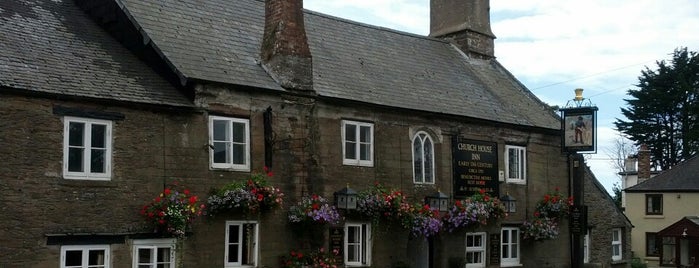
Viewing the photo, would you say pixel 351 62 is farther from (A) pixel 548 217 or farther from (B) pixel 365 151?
(A) pixel 548 217

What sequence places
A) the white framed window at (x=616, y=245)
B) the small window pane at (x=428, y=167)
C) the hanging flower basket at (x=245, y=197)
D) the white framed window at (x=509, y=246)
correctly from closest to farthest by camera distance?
the hanging flower basket at (x=245, y=197), the small window pane at (x=428, y=167), the white framed window at (x=509, y=246), the white framed window at (x=616, y=245)

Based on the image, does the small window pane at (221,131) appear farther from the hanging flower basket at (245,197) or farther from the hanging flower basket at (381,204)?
the hanging flower basket at (381,204)

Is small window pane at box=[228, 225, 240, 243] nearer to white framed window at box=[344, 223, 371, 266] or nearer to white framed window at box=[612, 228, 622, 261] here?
white framed window at box=[344, 223, 371, 266]

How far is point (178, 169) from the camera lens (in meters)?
17.2

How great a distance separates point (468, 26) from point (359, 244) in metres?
11.7

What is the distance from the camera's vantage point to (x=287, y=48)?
19953mm

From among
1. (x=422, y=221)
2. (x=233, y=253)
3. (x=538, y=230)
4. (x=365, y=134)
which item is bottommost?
(x=233, y=253)

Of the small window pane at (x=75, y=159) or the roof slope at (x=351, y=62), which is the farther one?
the roof slope at (x=351, y=62)

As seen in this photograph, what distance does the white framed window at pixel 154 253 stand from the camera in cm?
1645

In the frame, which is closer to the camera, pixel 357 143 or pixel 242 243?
pixel 242 243

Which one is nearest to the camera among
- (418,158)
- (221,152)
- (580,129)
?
(221,152)

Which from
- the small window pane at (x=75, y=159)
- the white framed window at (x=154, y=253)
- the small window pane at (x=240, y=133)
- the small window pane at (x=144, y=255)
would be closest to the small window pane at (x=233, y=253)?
the white framed window at (x=154, y=253)

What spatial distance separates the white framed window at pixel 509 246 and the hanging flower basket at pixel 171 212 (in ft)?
37.8

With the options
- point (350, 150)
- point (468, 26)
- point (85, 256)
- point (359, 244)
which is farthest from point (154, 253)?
point (468, 26)
